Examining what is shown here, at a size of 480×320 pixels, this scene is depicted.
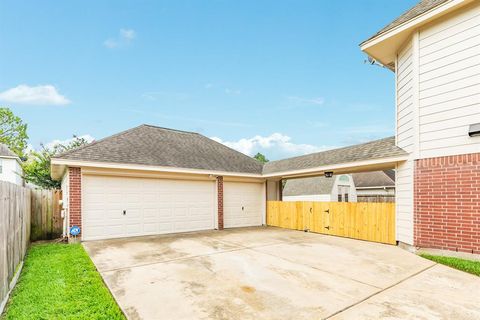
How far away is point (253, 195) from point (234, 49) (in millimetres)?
9507

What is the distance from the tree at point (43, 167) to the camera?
76.7 feet

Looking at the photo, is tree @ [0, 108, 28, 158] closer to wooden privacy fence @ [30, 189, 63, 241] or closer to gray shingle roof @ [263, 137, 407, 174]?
wooden privacy fence @ [30, 189, 63, 241]

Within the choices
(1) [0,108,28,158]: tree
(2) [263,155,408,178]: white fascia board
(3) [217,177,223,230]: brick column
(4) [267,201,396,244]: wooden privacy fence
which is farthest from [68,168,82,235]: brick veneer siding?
(1) [0,108,28,158]: tree

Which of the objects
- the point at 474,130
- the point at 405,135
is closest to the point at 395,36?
the point at 405,135

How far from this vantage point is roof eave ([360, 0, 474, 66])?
6.23m

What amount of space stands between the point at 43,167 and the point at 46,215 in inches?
681

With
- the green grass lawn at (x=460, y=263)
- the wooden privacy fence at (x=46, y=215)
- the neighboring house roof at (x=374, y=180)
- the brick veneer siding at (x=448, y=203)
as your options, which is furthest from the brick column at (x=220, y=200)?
the neighboring house roof at (x=374, y=180)

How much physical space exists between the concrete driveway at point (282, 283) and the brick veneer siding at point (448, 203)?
795 mm

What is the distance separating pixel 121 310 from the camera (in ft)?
11.6

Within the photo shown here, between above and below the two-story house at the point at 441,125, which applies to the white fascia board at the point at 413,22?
above

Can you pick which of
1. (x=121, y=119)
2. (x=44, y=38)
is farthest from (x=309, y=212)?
(x=121, y=119)

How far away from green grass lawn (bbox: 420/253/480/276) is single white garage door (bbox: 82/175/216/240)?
808 cm

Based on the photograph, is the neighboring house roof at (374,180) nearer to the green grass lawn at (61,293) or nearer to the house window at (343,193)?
the house window at (343,193)

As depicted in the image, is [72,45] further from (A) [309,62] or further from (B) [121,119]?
(A) [309,62]
